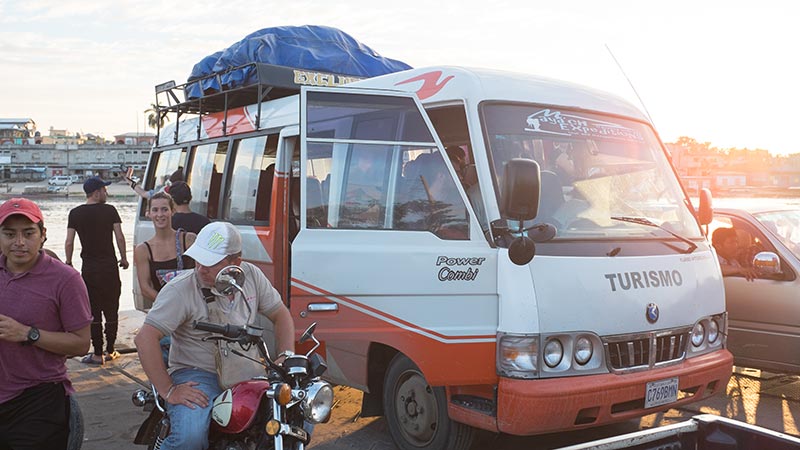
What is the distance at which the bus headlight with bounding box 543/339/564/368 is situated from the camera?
4533 mm

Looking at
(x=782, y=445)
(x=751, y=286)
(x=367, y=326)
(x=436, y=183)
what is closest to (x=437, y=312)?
(x=367, y=326)

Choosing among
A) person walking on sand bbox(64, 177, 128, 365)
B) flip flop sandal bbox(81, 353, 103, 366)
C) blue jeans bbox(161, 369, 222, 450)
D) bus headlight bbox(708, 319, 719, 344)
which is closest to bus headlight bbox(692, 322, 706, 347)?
bus headlight bbox(708, 319, 719, 344)

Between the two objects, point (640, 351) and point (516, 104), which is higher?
point (516, 104)

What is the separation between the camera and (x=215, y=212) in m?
7.90

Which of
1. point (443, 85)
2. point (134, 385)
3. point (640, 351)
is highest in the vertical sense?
point (443, 85)

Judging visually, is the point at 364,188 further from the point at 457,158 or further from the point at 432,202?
the point at 457,158

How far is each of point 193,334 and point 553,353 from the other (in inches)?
82.6

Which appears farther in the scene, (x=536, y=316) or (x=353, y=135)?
(x=353, y=135)

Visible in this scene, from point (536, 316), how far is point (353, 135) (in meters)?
1.74

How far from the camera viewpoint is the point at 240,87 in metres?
7.36

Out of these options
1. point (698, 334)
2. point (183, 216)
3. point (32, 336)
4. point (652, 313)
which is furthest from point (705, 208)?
point (32, 336)

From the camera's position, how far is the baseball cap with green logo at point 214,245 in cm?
354

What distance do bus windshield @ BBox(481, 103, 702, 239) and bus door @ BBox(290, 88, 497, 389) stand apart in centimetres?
43

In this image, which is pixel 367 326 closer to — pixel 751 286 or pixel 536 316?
pixel 536 316
